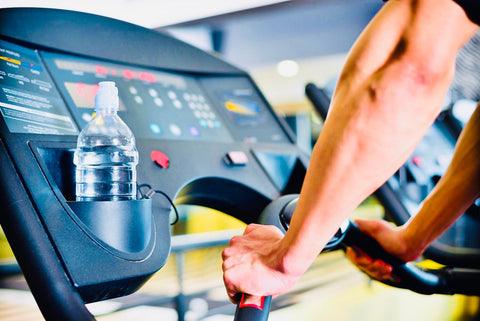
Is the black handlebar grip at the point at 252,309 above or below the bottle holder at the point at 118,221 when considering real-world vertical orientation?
below

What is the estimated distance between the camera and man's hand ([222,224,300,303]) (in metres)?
0.66

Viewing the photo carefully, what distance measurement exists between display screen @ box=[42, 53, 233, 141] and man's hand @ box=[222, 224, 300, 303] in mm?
305

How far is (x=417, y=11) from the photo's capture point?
63 cm

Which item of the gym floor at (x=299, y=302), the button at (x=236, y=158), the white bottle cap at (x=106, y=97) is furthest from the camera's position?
the gym floor at (x=299, y=302)

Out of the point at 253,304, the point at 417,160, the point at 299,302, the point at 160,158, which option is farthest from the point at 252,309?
the point at 299,302

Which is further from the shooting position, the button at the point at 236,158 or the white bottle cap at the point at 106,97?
the button at the point at 236,158

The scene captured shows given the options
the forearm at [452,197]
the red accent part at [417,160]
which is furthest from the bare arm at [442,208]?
the red accent part at [417,160]

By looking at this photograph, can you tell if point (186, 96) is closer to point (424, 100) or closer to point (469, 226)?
point (424, 100)

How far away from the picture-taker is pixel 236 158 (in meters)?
1.01

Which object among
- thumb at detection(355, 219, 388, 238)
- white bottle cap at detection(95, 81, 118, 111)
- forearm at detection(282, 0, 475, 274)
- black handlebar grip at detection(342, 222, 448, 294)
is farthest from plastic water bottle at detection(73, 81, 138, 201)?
thumb at detection(355, 219, 388, 238)

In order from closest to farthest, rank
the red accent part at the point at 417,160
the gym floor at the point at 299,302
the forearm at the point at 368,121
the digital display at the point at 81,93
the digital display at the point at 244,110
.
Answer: the forearm at the point at 368,121, the digital display at the point at 81,93, the digital display at the point at 244,110, the red accent part at the point at 417,160, the gym floor at the point at 299,302

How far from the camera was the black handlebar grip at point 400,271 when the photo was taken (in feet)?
3.31

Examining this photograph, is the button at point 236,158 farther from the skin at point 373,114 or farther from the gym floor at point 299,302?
the gym floor at point 299,302

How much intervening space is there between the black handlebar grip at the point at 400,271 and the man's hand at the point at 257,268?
0.30 meters
